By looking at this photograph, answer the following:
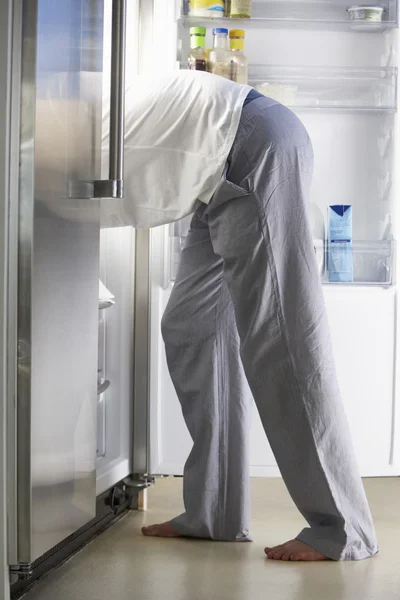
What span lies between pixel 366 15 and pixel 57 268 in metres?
1.49

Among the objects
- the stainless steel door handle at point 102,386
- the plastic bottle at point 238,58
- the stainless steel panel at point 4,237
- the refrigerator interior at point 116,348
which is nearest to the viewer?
the stainless steel panel at point 4,237

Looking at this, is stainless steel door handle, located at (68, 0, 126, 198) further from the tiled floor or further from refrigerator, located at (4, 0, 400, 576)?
the tiled floor

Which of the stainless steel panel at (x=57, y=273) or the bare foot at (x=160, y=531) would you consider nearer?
the stainless steel panel at (x=57, y=273)

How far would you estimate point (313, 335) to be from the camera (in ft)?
5.65

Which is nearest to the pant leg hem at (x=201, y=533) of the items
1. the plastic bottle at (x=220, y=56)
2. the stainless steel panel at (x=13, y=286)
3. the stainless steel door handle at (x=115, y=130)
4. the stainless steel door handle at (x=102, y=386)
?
the stainless steel door handle at (x=102, y=386)

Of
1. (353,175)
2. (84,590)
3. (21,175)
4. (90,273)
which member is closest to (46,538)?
(84,590)

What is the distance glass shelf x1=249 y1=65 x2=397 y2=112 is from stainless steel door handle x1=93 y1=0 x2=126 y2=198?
1.08 m

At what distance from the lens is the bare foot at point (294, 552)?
1729mm

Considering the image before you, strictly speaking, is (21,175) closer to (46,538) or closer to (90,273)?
(90,273)

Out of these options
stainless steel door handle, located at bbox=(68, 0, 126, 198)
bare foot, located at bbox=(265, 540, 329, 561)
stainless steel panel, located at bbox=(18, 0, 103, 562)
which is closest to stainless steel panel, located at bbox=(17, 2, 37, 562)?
stainless steel panel, located at bbox=(18, 0, 103, 562)

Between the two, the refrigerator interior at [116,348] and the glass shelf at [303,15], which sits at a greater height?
the glass shelf at [303,15]

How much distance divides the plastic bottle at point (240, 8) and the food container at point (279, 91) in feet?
0.62

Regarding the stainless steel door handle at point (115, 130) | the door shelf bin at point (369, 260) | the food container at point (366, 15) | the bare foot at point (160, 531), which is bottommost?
the bare foot at point (160, 531)

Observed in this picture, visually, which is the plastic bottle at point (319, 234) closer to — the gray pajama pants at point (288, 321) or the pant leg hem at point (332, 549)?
the gray pajama pants at point (288, 321)
